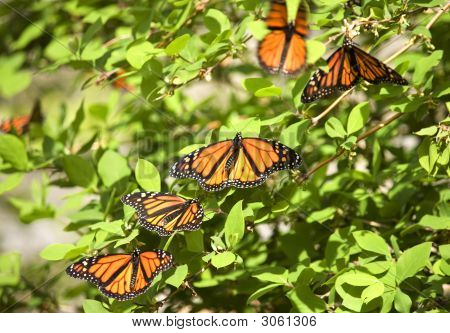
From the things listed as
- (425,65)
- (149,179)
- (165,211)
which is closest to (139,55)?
(149,179)

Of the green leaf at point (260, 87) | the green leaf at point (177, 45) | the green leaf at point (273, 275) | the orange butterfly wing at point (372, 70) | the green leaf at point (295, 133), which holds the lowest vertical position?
the green leaf at point (273, 275)

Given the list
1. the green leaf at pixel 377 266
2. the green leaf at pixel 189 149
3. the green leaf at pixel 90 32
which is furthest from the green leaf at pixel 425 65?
the green leaf at pixel 90 32

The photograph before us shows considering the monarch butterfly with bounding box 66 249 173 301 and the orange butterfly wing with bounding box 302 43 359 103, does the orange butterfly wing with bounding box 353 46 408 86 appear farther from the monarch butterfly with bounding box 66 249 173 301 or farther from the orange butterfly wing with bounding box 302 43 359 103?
the monarch butterfly with bounding box 66 249 173 301

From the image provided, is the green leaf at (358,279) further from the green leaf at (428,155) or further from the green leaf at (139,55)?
the green leaf at (139,55)

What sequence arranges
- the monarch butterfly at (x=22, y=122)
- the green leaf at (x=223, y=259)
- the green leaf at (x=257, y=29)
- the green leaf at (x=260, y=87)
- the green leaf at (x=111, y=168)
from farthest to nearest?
the monarch butterfly at (x=22, y=122) → the green leaf at (x=111, y=168) → the green leaf at (x=260, y=87) → the green leaf at (x=257, y=29) → the green leaf at (x=223, y=259)

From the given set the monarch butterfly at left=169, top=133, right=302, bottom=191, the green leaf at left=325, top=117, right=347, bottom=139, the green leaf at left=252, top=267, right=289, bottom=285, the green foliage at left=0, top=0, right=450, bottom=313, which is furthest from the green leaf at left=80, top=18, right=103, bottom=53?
the green leaf at left=252, top=267, right=289, bottom=285

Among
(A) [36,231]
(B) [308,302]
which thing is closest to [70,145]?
(B) [308,302]
